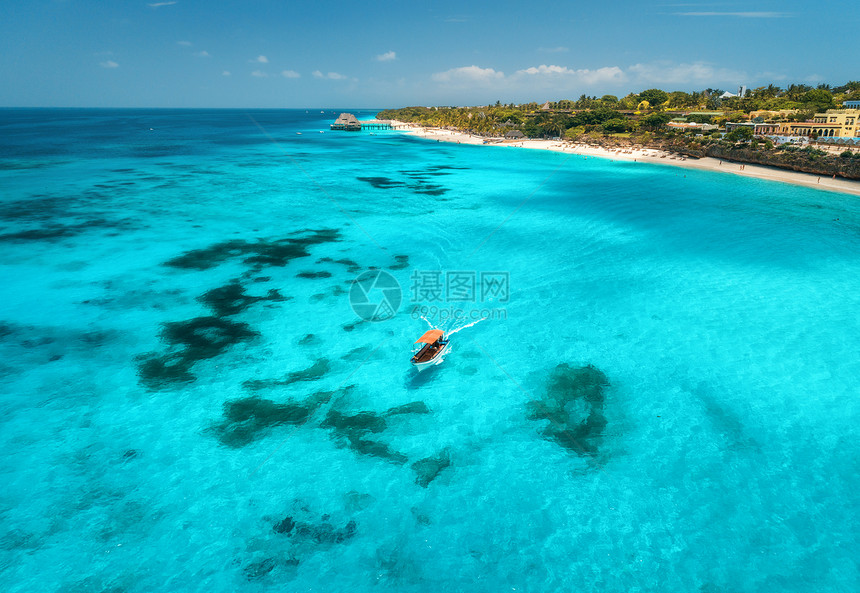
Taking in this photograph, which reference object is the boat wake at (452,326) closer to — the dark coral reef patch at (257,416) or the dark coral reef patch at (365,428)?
the dark coral reef patch at (365,428)

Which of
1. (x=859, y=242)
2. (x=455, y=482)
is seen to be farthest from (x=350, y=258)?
(x=859, y=242)

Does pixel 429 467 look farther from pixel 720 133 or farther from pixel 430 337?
pixel 720 133

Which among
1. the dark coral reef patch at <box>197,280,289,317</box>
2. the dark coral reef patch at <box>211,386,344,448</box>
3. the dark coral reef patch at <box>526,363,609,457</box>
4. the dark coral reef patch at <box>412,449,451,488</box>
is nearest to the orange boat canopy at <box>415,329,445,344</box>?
the dark coral reef patch at <box>211,386,344,448</box>

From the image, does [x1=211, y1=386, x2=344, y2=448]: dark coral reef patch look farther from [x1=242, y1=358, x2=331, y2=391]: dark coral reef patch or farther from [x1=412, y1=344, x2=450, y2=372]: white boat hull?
[x1=412, y1=344, x2=450, y2=372]: white boat hull

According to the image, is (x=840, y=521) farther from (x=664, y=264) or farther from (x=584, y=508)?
(x=664, y=264)

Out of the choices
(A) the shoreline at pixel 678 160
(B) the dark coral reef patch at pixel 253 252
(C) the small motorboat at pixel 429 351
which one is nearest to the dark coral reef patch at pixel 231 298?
(B) the dark coral reef patch at pixel 253 252

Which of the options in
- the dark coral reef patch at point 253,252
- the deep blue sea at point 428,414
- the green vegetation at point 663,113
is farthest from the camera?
the green vegetation at point 663,113
